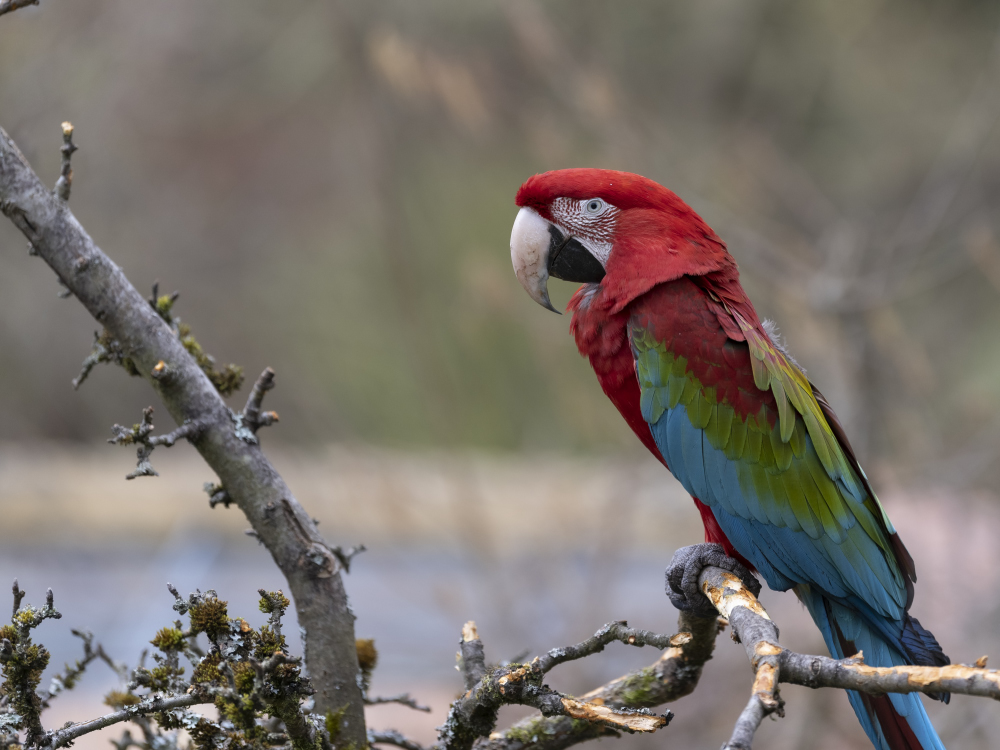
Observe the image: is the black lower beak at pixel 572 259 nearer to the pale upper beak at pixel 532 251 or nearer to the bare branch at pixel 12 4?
the pale upper beak at pixel 532 251

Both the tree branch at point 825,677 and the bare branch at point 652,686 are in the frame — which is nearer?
the tree branch at point 825,677

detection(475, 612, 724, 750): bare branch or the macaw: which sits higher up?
the macaw

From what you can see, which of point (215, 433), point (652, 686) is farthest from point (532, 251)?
point (652, 686)

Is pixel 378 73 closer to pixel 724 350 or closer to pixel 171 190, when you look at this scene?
pixel 724 350

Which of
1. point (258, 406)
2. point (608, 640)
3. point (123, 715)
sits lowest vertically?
point (123, 715)

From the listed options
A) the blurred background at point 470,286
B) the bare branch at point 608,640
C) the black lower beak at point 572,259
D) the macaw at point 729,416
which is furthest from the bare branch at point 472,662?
the blurred background at point 470,286

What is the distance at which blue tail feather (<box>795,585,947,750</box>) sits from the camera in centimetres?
182

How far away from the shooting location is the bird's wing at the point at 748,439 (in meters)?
2.09

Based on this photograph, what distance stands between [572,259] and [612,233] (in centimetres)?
14

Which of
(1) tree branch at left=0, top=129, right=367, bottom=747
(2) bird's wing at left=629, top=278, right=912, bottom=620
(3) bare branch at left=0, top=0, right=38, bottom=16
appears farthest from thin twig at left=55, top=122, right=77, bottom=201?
(2) bird's wing at left=629, top=278, right=912, bottom=620

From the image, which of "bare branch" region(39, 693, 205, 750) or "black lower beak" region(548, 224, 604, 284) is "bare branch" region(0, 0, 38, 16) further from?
"black lower beak" region(548, 224, 604, 284)

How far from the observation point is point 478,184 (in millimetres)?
9305

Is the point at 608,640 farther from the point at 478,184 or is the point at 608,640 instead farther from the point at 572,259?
the point at 478,184

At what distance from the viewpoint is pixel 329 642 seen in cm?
163
